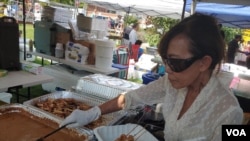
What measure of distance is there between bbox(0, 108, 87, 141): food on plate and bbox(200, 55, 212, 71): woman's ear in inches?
23.5

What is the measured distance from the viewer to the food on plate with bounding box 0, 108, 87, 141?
42.1 inches

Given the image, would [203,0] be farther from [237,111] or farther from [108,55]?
[237,111]

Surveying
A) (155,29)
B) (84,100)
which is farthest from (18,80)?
(155,29)

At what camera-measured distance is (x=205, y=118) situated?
0.87 meters

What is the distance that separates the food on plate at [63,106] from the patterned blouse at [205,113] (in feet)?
1.32

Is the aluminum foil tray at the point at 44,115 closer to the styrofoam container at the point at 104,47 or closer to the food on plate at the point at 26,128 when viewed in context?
the food on plate at the point at 26,128

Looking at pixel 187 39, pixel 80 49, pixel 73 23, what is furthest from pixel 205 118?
pixel 73 23

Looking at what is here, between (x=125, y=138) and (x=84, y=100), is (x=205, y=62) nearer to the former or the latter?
(x=125, y=138)

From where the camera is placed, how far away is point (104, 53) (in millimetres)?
2678

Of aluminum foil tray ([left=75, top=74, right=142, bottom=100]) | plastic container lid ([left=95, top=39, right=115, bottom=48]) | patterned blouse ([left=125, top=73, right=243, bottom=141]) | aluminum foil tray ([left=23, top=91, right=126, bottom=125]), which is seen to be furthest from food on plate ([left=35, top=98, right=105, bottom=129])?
plastic container lid ([left=95, top=39, right=115, bottom=48])

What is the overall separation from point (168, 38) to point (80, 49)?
2.06 metres

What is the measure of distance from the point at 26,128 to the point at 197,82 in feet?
2.68

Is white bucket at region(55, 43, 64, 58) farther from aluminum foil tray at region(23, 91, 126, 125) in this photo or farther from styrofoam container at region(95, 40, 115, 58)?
aluminum foil tray at region(23, 91, 126, 125)

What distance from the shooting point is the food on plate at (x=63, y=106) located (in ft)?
4.18
